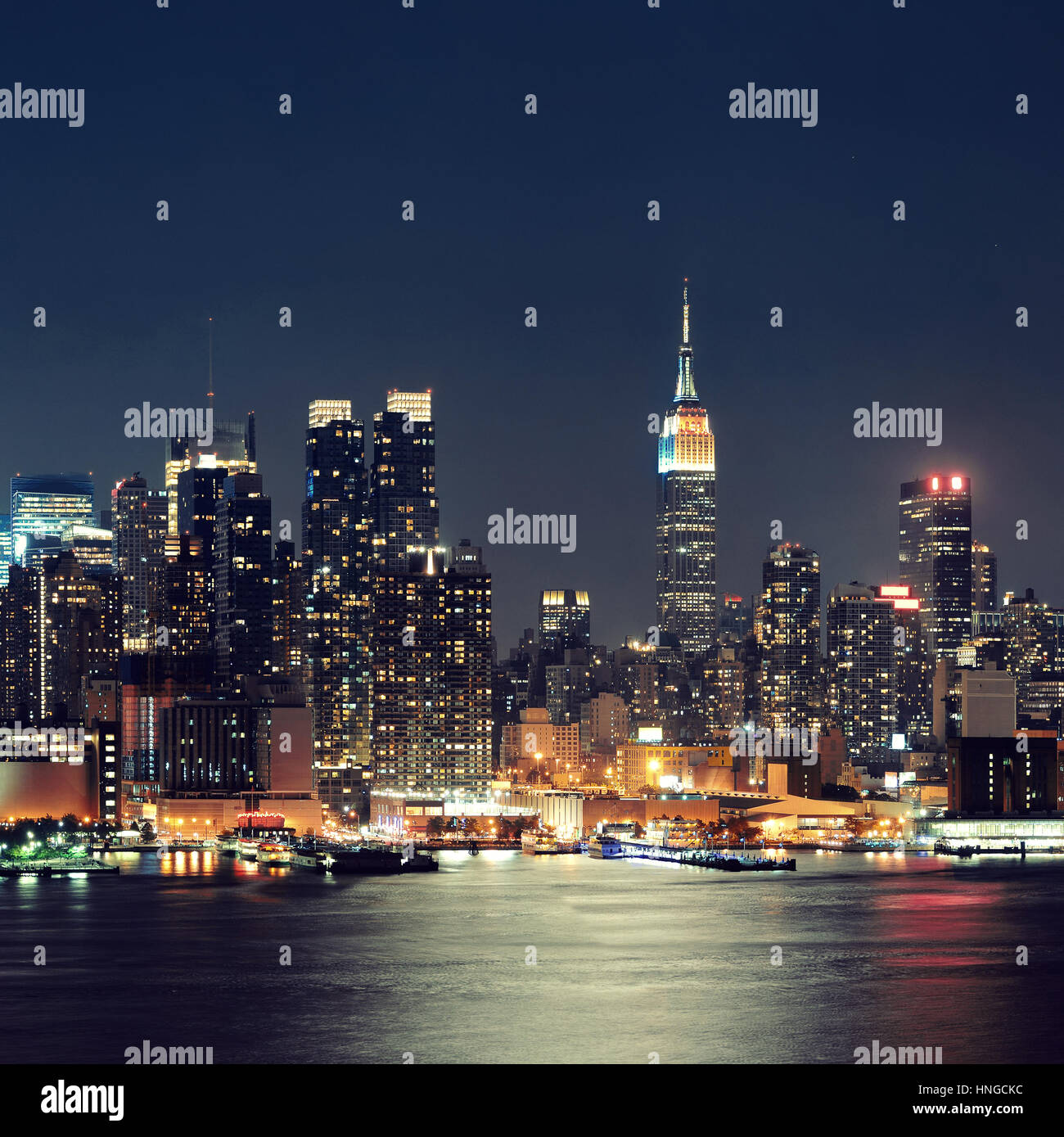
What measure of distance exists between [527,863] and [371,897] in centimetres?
3952

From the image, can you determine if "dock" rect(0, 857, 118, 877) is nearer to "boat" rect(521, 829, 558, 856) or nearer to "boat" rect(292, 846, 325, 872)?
"boat" rect(292, 846, 325, 872)

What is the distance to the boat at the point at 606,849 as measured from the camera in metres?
167

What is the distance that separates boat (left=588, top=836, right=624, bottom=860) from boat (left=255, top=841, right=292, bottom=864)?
27.9 meters

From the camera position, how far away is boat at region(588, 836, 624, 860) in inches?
6585

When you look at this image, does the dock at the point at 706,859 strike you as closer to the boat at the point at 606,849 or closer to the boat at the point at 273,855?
the boat at the point at 606,849

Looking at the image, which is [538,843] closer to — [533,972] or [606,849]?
[606,849]

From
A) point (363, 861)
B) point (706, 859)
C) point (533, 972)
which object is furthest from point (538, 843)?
point (533, 972)

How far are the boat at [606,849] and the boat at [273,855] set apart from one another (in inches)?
1100

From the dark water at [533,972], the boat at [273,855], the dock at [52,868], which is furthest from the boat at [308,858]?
the dark water at [533,972]

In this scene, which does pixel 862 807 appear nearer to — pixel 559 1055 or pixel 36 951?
pixel 36 951

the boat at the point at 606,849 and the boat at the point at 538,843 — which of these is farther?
the boat at the point at 538,843

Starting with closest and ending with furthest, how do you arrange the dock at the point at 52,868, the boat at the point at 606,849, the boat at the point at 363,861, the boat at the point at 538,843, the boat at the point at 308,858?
the dock at the point at 52,868
the boat at the point at 363,861
the boat at the point at 308,858
the boat at the point at 606,849
the boat at the point at 538,843
